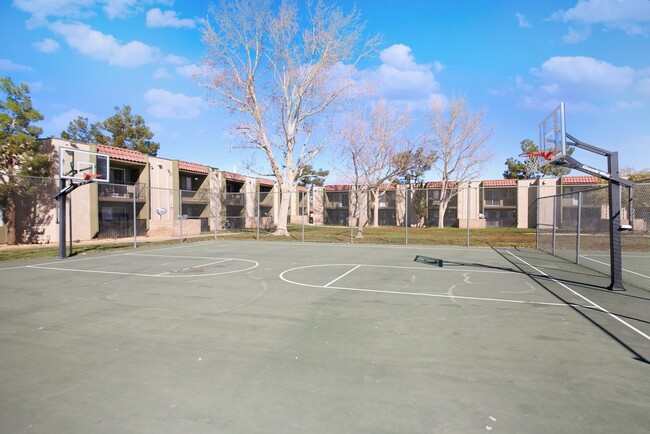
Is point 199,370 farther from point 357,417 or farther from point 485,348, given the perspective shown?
point 485,348

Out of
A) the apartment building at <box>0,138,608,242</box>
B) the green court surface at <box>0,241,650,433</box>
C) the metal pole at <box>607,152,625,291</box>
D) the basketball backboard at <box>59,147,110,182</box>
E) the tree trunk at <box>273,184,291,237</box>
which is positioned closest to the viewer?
the green court surface at <box>0,241,650,433</box>

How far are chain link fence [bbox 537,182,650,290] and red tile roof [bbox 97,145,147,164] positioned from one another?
2645cm

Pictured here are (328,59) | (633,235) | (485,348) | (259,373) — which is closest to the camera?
(259,373)

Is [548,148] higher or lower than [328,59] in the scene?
lower

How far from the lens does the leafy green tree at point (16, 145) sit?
1934cm

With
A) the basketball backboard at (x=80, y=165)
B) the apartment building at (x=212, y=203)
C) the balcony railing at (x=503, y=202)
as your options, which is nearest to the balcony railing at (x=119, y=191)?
the apartment building at (x=212, y=203)

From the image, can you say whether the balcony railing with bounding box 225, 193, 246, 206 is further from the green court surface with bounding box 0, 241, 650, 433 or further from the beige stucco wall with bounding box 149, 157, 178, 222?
the green court surface with bounding box 0, 241, 650, 433

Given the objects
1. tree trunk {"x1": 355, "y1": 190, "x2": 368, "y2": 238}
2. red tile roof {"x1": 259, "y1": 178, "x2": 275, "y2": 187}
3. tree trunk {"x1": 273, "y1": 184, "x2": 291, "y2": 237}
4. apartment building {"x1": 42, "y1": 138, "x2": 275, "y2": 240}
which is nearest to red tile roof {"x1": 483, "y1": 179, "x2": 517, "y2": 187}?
tree trunk {"x1": 355, "y1": 190, "x2": 368, "y2": 238}

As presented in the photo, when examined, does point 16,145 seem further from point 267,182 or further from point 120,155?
point 267,182

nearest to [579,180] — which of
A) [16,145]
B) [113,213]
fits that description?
[113,213]

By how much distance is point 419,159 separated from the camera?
118 ft

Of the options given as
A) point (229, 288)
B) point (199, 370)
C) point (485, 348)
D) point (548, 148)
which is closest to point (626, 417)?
point (485, 348)

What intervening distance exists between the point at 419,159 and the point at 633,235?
20.0m

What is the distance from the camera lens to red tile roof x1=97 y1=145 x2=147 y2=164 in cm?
2472
